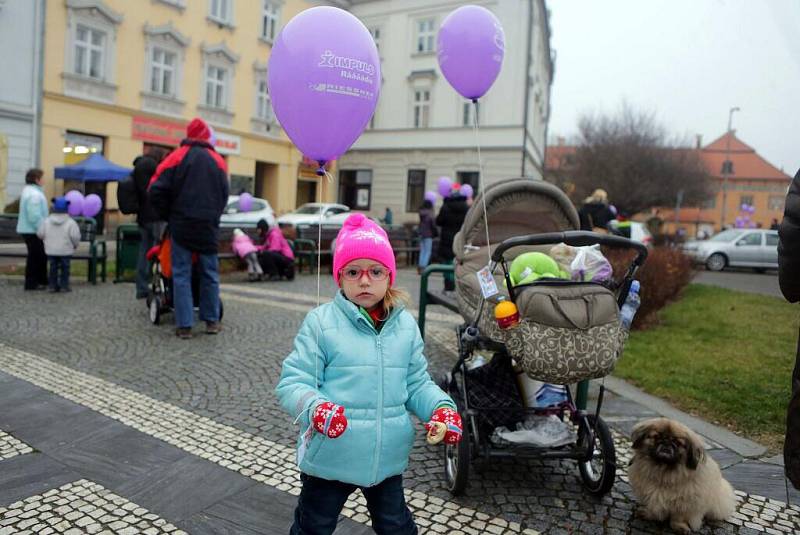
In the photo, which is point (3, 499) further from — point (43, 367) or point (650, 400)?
point (650, 400)

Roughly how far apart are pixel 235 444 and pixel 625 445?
2.49 meters

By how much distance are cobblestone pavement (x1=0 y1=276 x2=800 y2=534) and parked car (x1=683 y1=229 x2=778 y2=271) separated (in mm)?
17647

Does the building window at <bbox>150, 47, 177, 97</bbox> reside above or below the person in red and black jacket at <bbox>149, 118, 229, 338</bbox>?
above

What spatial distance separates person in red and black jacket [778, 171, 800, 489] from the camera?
1937 mm

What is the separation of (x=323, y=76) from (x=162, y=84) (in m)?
23.8

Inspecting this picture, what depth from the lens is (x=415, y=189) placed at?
32906mm

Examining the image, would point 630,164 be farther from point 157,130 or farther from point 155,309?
point 155,309

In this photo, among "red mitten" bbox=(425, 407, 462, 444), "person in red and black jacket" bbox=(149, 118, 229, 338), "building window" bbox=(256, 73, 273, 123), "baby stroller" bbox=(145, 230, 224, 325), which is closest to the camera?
"red mitten" bbox=(425, 407, 462, 444)

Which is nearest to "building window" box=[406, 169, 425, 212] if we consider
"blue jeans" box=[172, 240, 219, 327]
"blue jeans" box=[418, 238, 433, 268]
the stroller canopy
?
"blue jeans" box=[418, 238, 433, 268]

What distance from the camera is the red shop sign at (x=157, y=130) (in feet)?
76.2

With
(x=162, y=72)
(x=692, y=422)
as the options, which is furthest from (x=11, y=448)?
(x=162, y=72)

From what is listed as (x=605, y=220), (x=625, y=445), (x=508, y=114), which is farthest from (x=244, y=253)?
(x=508, y=114)

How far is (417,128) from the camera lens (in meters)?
32.5

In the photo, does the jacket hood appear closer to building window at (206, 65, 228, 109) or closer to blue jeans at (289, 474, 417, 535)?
blue jeans at (289, 474, 417, 535)
